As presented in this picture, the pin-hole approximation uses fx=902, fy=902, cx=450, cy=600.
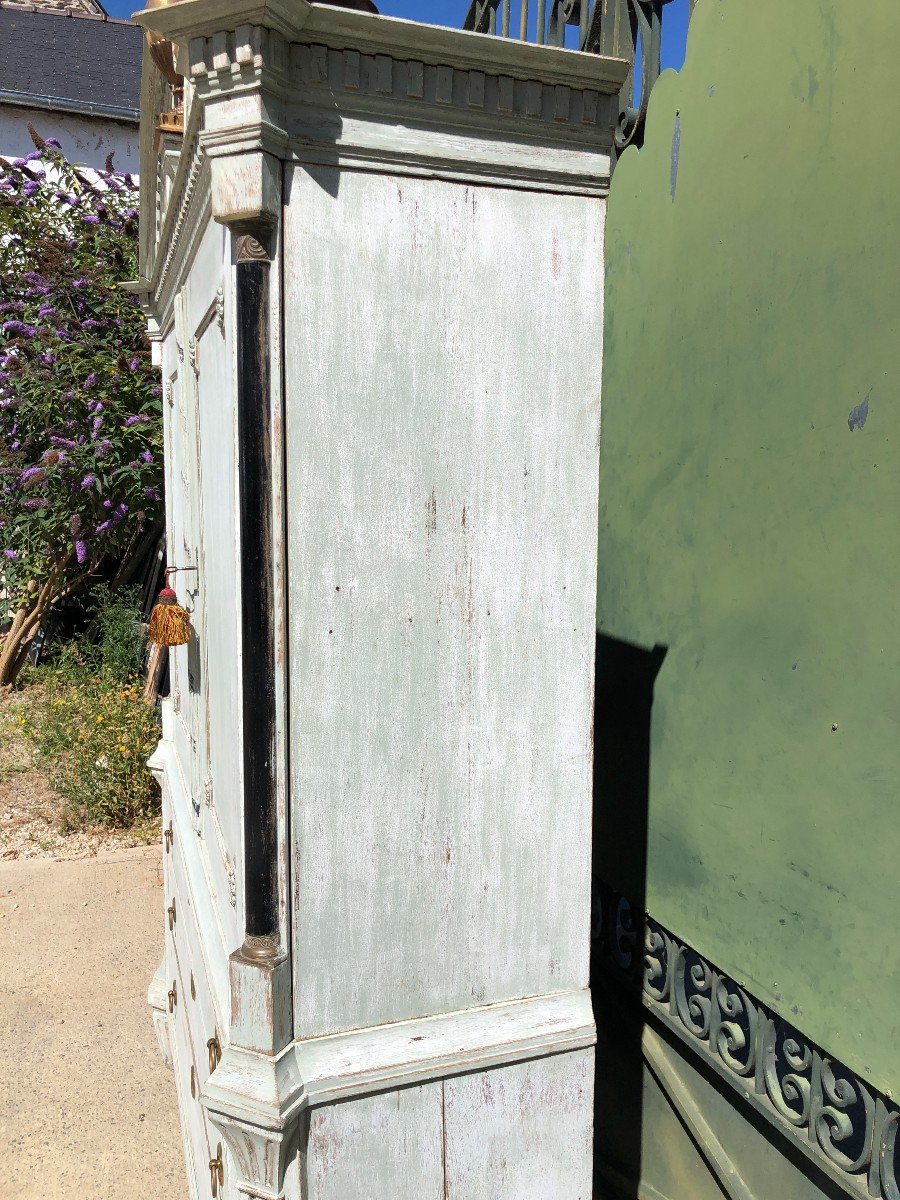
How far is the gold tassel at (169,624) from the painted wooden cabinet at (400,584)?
39 centimetres

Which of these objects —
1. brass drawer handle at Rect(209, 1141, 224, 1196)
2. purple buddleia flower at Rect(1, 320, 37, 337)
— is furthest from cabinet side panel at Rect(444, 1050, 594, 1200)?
purple buddleia flower at Rect(1, 320, 37, 337)

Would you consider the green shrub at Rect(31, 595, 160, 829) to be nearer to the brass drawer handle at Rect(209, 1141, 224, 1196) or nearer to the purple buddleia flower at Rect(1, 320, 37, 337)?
the purple buddleia flower at Rect(1, 320, 37, 337)

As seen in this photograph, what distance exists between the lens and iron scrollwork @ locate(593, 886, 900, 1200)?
1590 millimetres

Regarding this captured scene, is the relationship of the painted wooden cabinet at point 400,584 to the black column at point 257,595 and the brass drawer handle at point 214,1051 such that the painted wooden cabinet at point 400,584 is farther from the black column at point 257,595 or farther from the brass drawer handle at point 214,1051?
the brass drawer handle at point 214,1051

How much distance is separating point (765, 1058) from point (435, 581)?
1.23 m

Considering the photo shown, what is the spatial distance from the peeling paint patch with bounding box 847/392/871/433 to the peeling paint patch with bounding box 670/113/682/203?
84 centimetres

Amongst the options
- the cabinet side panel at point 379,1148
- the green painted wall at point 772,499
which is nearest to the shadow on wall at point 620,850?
the green painted wall at point 772,499

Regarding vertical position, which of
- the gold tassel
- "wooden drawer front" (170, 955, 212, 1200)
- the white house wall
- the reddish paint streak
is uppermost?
the white house wall

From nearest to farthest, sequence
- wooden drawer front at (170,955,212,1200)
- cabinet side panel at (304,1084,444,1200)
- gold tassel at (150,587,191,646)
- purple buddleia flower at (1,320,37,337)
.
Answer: cabinet side panel at (304,1084,444,1200)
gold tassel at (150,587,191,646)
wooden drawer front at (170,955,212,1200)
purple buddleia flower at (1,320,37,337)

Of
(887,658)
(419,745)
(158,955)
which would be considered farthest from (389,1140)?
(158,955)

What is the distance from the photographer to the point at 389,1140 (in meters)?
1.55

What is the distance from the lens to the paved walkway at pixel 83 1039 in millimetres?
2787

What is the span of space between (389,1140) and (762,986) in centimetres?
81

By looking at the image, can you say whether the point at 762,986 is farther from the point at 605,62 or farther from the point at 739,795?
the point at 605,62
